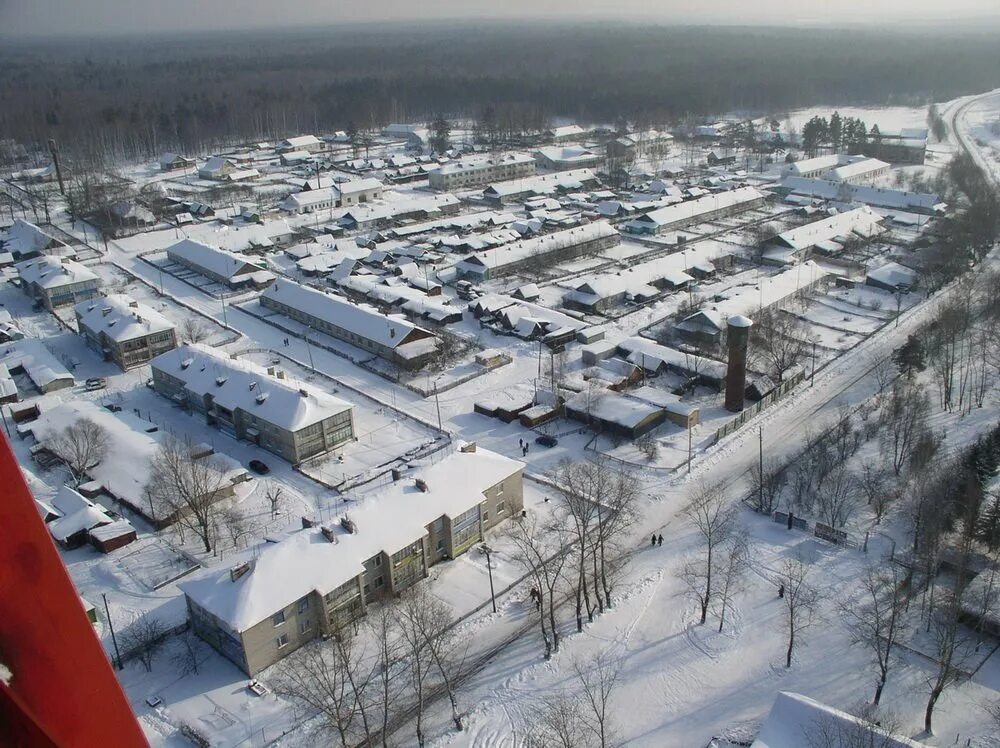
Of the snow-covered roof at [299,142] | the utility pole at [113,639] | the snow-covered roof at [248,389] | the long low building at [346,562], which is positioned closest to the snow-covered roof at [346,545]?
the long low building at [346,562]

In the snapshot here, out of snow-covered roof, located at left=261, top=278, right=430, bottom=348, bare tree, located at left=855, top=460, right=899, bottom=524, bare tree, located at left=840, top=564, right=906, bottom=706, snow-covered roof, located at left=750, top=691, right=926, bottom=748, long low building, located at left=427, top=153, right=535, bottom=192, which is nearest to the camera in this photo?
snow-covered roof, located at left=750, top=691, right=926, bottom=748

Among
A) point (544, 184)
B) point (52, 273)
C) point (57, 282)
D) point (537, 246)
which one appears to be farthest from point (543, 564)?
point (544, 184)

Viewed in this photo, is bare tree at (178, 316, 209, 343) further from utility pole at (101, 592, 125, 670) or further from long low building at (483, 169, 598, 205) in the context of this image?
long low building at (483, 169, 598, 205)

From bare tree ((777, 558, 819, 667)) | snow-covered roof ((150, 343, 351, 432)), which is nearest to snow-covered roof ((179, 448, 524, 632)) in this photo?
snow-covered roof ((150, 343, 351, 432))

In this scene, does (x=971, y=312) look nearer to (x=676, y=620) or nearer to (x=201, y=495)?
(x=676, y=620)

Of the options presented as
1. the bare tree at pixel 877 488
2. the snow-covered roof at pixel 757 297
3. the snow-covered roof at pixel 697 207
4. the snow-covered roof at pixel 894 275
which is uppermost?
the snow-covered roof at pixel 697 207

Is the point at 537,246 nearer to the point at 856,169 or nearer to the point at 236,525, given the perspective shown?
the point at 236,525

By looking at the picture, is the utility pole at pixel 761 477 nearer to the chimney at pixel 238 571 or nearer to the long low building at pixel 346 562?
the long low building at pixel 346 562
